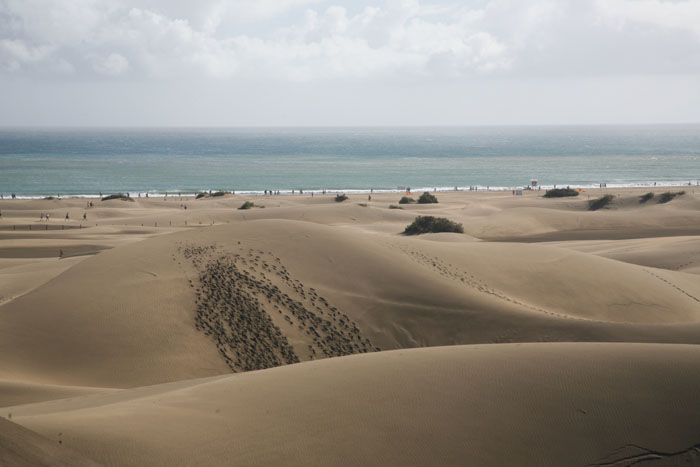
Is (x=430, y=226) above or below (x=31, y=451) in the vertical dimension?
below

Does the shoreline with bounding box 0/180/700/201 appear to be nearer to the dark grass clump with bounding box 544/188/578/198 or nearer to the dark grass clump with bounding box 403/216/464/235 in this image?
the dark grass clump with bounding box 544/188/578/198

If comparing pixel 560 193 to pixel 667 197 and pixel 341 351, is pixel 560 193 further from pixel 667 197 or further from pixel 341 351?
pixel 341 351

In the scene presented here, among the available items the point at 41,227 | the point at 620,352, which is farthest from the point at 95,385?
the point at 41,227

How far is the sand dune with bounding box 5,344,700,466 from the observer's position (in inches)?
267

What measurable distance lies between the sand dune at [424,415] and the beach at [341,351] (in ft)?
0.09

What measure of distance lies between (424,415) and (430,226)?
3129cm

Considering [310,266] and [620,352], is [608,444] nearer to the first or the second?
[620,352]

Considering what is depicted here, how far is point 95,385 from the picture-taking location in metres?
12.6

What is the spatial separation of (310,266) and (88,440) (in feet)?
39.2

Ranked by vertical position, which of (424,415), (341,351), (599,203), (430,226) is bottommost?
(341,351)

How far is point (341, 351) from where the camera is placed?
1477cm

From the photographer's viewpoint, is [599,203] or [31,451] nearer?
[31,451]

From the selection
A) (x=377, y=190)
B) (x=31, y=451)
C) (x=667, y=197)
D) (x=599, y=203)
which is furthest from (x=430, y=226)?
(x=377, y=190)

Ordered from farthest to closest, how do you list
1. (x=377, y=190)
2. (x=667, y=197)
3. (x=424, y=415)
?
(x=377, y=190) < (x=667, y=197) < (x=424, y=415)
